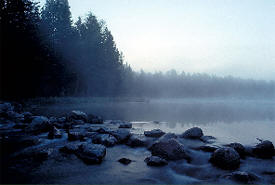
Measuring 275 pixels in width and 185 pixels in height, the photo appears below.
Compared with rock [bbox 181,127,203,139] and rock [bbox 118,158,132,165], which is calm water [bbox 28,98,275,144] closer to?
rock [bbox 181,127,203,139]

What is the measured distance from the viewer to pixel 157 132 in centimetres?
953

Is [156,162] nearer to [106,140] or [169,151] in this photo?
[169,151]

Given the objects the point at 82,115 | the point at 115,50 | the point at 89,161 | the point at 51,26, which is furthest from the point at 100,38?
the point at 89,161

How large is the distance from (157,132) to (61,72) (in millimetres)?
26397

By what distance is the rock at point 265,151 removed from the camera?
6.91 m

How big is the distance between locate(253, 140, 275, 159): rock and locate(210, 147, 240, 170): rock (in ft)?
5.84

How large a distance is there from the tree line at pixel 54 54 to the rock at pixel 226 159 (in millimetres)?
23524

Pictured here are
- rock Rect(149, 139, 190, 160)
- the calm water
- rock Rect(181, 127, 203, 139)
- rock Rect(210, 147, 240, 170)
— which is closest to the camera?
rock Rect(210, 147, 240, 170)

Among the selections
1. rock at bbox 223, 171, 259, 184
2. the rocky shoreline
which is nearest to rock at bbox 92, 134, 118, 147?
the rocky shoreline

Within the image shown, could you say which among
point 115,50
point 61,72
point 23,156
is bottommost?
point 23,156

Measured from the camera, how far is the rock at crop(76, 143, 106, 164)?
5.84 meters

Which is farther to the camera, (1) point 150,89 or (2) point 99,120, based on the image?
(1) point 150,89

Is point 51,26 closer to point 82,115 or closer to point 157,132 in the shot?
point 82,115

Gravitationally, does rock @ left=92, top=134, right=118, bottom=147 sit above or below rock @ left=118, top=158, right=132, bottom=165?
above
